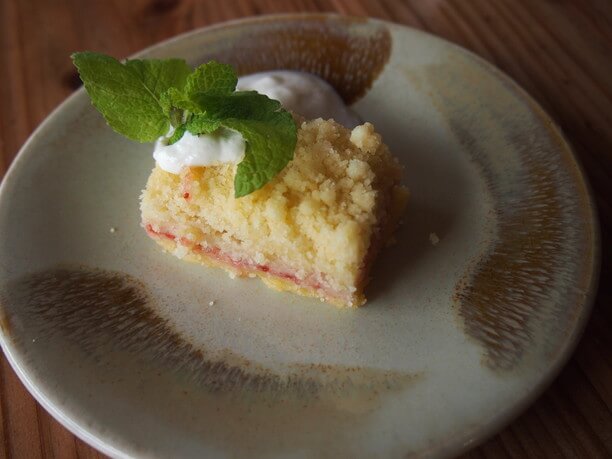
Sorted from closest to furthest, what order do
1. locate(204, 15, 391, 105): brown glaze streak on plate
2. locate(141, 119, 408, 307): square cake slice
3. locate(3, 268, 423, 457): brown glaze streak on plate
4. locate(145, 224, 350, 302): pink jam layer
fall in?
locate(3, 268, 423, 457): brown glaze streak on plate
locate(141, 119, 408, 307): square cake slice
locate(145, 224, 350, 302): pink jam layer
locate(204, 15, 391, 105): brown glaze streak on plate

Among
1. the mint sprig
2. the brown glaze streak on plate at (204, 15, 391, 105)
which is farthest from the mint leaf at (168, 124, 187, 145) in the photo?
the brown glaze streak on plate at (204, 15, 391, 105)

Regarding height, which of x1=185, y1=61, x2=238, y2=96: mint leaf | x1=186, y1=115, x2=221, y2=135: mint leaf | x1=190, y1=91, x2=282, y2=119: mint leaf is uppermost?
x1=185, y1=61, x2=238, y2=96: mint leaf

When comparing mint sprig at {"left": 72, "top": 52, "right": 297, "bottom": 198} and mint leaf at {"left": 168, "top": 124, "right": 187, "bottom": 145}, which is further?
mint leaf at {"left": 168, "top": 124, "right": 187, "bottom": 145}

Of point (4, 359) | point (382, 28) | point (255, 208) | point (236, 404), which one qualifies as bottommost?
point (4, 359)

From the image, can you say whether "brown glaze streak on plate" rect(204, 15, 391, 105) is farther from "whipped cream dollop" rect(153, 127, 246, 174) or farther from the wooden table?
"whipped cream dollop" rect(153, 127, 246, 174)

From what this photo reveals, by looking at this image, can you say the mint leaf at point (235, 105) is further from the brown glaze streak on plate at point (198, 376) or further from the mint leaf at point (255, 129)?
the brown glaze streak on plate at point (198, 376)

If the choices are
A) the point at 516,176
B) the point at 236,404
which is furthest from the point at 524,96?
the point at 236,404

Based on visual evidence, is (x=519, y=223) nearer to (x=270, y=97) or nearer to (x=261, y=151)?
(x=261, y=151)

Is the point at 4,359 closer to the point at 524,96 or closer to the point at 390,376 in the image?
the point at 390,376
